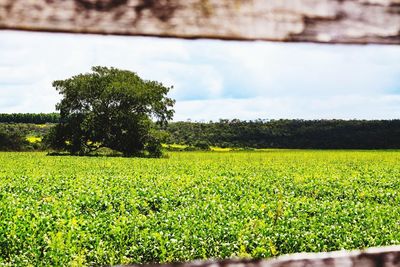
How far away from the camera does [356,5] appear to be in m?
0.77

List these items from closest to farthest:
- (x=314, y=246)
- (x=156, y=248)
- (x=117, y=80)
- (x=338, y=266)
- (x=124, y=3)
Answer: (x=124, y=3)
(x=338, y=266)
(x=156, y=248)
(x=314, y=246)
(x=117, y=80)

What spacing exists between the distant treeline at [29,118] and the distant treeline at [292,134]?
34.4 metres

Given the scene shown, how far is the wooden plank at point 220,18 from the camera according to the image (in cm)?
70

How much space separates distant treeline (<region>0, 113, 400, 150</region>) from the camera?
102875mm

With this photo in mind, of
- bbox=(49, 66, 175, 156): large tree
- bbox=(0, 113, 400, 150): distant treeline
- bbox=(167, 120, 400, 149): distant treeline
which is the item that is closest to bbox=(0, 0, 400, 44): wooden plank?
bbox=(49, 66, 175, 156): large tree

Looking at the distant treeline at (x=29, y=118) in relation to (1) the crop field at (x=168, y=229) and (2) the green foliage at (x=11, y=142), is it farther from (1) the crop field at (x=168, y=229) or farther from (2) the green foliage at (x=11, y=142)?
(1) the crop field at (x=168, y=229)

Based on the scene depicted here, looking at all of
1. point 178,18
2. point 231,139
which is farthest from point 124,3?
point 231,139

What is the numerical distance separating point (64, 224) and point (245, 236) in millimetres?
3440

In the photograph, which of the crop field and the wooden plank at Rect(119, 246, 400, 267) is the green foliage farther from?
the wooden plank at Rect(119, 246, 400, 267)

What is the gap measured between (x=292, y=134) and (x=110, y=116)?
5712 centimetres

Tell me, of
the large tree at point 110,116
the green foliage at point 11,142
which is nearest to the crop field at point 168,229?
the large tree at point 110,116

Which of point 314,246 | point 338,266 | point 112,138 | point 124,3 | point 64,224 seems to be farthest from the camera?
point 112,138

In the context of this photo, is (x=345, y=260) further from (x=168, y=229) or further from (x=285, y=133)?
(x=285, y=133)

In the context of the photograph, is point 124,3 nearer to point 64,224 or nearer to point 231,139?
point 64,224
